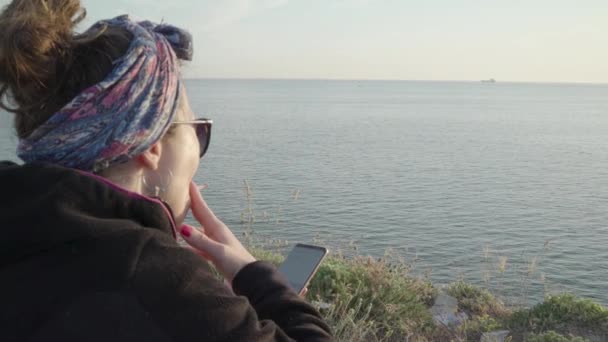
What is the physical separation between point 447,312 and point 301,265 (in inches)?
215

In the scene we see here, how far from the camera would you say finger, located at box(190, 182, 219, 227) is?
6.75ft

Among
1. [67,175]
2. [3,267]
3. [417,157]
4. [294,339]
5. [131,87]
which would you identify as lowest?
[417,157]

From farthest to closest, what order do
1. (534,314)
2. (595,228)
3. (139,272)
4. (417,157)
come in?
(417,157), (595,228), (534,314), (139,272)

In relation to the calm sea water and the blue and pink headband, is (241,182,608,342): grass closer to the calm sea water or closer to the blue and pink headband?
the calm sea water

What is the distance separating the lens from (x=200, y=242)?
6.39 feet

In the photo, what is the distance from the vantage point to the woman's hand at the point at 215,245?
6.21ft

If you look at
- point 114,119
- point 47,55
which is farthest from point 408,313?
point 47,55

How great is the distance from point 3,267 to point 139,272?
1.16 feet

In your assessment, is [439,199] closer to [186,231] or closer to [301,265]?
[301,265]

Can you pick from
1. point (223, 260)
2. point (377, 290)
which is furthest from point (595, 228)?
point (223, 260)

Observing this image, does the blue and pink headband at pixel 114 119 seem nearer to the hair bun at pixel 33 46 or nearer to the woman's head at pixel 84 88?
the woman's head at pixel 84 88

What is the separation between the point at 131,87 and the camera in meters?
1.56

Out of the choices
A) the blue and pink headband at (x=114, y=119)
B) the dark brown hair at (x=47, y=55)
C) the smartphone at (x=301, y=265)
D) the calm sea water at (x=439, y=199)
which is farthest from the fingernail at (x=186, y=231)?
the calm sea water at (x=439, y=199)

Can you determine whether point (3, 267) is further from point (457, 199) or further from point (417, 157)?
point (417, 157)
